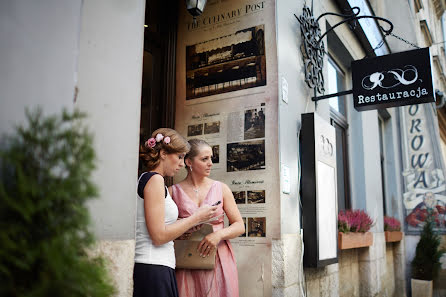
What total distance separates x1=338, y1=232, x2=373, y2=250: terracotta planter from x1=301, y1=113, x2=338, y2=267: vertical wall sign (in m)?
0.61

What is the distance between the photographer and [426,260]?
814cm

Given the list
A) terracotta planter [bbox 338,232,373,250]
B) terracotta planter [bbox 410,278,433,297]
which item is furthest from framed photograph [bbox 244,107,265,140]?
terracotta planter [bbox 410,278,433,297]

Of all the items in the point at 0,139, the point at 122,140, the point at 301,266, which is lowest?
the point at 301,266

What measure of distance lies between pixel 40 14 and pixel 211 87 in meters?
2.56

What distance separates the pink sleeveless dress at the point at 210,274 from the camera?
2783 mm

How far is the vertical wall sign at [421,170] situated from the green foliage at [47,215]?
9010 mm

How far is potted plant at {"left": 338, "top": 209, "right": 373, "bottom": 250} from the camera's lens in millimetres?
4976

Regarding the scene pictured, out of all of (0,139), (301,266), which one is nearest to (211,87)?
(301,266)

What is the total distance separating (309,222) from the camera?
151 inches

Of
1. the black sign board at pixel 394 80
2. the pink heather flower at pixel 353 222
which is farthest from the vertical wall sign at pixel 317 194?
the pink heather flower at pixel 353 222

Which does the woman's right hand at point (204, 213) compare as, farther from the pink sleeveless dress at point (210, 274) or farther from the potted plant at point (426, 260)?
the potted plant at point (426, 260)

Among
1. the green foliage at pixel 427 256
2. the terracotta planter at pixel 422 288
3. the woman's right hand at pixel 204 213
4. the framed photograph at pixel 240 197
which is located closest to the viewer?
the woman's right hand at pixel 204 213

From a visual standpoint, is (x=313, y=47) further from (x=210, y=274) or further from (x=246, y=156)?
(x=210, y=274)

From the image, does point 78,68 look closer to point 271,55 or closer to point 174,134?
point 174,134
